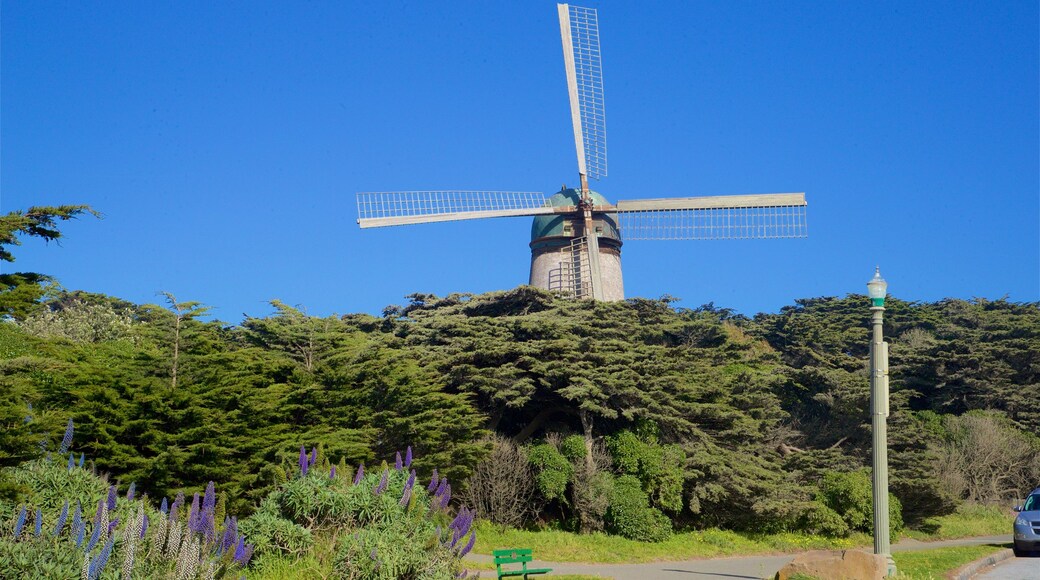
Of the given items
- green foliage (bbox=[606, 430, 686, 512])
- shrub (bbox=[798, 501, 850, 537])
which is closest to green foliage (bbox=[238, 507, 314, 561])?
green foliage (bbox=[606, 430, 686, 512])

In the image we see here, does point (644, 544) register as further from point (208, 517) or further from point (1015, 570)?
point (208, 517)

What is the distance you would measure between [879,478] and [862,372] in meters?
21.7

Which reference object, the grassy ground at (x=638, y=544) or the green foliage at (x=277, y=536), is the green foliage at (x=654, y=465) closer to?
the grassy ground at (x=638, y=544)

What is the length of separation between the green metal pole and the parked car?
7.85 metres

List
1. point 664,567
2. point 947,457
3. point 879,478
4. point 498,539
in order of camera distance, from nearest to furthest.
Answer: point 879,478 < point 664,567 < point 498,539 < point 947,457

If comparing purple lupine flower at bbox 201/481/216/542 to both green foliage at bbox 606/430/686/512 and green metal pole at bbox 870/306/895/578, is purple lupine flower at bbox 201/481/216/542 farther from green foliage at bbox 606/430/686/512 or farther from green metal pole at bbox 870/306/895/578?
green foliage at bbox 606/430/686/512

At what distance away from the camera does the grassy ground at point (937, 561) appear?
50.8 ft

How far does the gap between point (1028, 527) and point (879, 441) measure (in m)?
8.44

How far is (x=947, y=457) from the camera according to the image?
32.9 meters

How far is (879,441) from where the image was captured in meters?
12.6

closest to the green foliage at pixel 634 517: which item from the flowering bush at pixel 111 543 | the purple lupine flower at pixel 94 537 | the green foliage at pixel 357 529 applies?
the green foliage at pixel 357 529

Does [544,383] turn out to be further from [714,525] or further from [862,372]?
[862,372]

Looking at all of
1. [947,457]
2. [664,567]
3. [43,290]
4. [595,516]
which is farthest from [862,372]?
[43,290]

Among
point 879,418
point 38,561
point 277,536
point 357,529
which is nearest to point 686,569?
point 879,418
